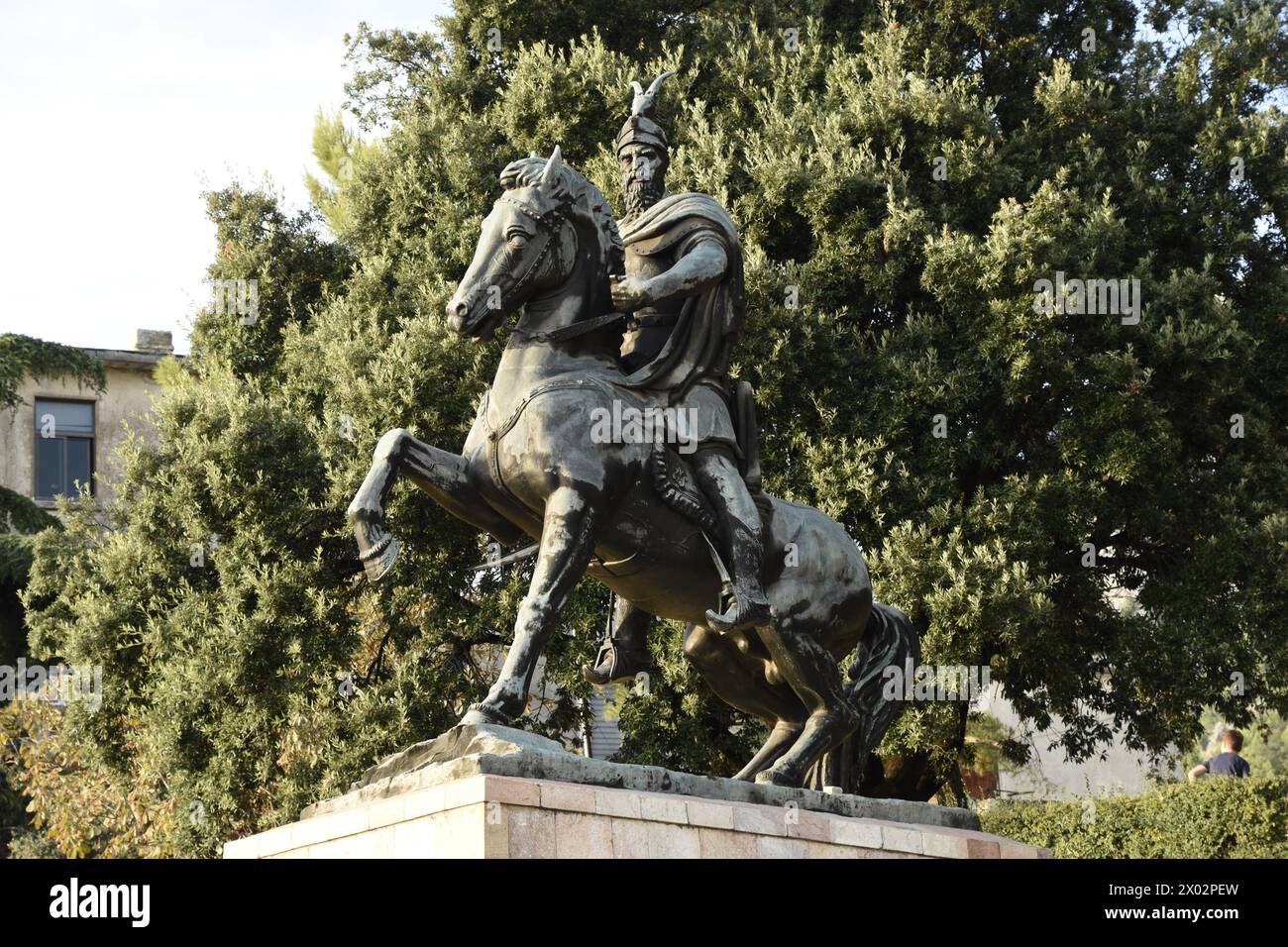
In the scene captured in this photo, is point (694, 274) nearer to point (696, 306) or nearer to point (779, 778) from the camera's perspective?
point (696, 306)

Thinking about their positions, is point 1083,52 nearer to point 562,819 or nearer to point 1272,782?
point 1272,782

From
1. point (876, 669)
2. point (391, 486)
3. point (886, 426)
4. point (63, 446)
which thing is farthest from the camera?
point (63, 446)

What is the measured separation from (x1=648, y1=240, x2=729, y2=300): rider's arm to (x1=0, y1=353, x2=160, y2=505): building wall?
30850 millimetres

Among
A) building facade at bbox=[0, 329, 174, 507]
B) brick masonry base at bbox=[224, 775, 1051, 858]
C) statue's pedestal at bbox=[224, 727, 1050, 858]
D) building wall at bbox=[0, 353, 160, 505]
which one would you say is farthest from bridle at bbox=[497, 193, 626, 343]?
building facade at bbox=[0, 329, 174, 507]

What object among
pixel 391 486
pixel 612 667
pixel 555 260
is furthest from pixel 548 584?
pixel 555 260

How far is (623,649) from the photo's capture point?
1062cm

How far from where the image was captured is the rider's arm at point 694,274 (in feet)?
31.5

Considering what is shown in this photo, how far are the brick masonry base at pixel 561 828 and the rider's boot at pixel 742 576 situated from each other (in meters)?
1.11

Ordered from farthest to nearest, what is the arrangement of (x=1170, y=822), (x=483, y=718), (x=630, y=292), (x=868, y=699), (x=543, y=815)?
(x=1170, y=822)
(x=868, y=699)
(x=630, y=292)
(x=483, y=718)
(x=543, y=815)

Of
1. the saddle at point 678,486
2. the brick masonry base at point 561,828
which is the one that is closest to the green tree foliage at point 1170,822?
the brick masonry base at point 561,828

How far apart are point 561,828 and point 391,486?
7.07 ft

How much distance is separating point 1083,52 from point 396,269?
10082 millimetres

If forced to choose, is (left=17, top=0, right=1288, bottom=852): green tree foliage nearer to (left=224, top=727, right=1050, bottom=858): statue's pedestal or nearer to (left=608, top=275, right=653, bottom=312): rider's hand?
(left=224, top=727, right=1050, bottom=858): statue's pedestal

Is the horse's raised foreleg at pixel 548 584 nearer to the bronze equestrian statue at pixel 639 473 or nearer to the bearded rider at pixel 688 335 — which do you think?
the bronze equestrian statue at pixel 639 473
